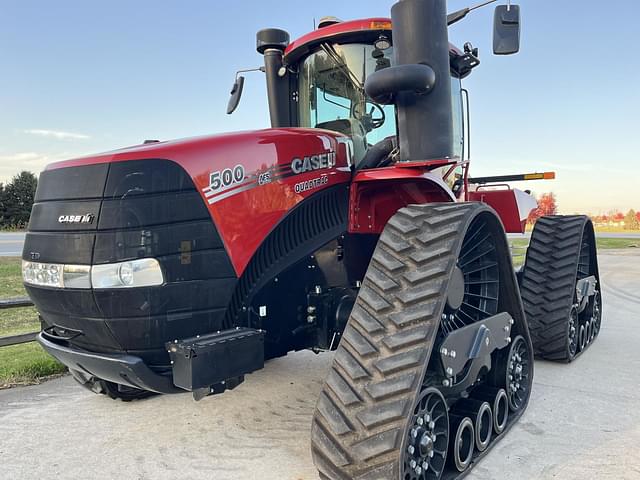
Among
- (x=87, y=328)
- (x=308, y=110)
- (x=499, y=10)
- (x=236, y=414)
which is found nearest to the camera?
(x=87, y=328)

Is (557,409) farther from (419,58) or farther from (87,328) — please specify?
(87,328)

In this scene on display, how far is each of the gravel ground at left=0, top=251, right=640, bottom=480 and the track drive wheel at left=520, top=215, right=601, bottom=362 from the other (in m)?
0.27

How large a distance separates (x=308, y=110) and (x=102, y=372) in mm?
2323

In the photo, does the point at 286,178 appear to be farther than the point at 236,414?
No

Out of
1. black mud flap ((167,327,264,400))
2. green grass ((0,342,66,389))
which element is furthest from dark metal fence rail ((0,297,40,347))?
black mud flap ((167,327,264,400))

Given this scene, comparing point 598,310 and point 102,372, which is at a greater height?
point 102,372

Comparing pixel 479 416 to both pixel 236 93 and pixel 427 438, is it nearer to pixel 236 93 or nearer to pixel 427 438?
pixel 427 438

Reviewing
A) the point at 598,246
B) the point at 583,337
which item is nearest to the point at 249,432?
the point at 583,337

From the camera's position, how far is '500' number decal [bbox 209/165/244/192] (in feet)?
8.44

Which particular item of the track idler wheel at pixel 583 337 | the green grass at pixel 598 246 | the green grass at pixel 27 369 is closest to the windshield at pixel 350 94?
the track idler wheel at pixel 583 337

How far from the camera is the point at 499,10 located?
3.09 m

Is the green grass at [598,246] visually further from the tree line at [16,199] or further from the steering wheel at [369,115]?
the tree line at [16,199]

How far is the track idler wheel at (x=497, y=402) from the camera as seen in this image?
3.12 meters

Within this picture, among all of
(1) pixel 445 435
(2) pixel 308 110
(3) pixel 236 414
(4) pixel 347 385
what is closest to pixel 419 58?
(2) pixel 308 110
